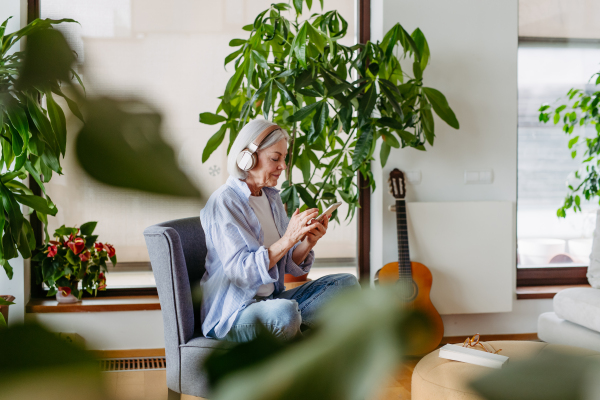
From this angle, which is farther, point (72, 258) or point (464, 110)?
point (464, 110)

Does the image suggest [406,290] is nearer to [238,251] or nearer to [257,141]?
[257,141]

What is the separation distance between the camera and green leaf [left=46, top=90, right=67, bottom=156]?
0.31 feet

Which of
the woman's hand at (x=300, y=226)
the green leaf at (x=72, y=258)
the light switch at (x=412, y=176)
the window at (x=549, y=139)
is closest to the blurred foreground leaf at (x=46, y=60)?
the woman's hand at (x=300, y=226)

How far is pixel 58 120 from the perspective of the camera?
98mm

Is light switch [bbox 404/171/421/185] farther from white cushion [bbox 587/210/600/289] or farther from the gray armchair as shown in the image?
the gray armchair

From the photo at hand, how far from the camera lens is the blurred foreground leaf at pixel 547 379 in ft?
0.34

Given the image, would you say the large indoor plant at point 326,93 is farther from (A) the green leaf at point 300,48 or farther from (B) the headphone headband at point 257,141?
(B) the headphone headband at point 257,141

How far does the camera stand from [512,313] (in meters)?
2.68

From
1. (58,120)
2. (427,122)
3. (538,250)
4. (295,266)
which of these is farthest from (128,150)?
(538,250)

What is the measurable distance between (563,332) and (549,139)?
116 cm

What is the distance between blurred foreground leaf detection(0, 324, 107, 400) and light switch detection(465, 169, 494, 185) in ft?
8.69

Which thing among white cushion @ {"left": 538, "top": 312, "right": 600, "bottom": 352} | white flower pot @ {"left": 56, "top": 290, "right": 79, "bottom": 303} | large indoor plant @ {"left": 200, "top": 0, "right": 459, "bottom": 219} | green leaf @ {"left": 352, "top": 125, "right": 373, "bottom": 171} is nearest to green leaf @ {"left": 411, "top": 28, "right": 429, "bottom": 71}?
large indoor plant @ {"left": 200, "top": 0, "right": 459, "bottom": 219}

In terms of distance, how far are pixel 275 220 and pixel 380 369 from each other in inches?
59.2

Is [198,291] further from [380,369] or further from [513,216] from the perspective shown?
[513,216]
